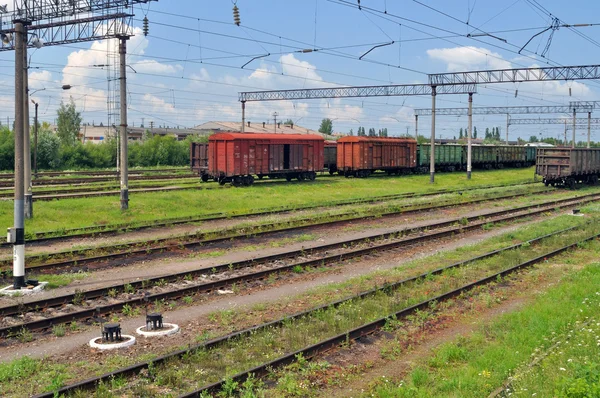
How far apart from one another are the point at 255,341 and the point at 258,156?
29018 millimetres

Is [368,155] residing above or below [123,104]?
below

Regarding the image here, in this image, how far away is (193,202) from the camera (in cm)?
2952

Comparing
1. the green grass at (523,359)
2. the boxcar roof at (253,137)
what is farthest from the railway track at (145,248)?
the boxcar roof at (253,137)

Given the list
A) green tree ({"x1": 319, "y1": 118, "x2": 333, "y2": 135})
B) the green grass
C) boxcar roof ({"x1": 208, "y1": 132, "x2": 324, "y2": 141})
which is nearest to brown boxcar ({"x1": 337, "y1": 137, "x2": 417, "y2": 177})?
boxcar roof ({"x1": 208, "y1": 132, "x2": 324, "y2": 141})

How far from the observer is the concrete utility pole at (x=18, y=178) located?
1310 centimetres

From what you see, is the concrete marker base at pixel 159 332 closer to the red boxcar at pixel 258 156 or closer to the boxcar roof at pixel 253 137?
the red boxcar at pixel 258 156

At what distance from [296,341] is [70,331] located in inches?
156

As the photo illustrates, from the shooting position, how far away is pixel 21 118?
523 inches

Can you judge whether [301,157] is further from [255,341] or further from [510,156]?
[510,156]

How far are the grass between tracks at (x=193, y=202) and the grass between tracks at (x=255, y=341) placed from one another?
13.0 metres

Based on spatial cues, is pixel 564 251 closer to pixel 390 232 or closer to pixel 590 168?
pixel 390 232

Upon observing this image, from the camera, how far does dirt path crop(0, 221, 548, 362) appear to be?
9484 mm

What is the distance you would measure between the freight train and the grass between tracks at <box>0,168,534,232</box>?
148cm

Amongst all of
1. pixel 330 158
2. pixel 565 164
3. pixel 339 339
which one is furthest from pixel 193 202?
pixel 565 164
